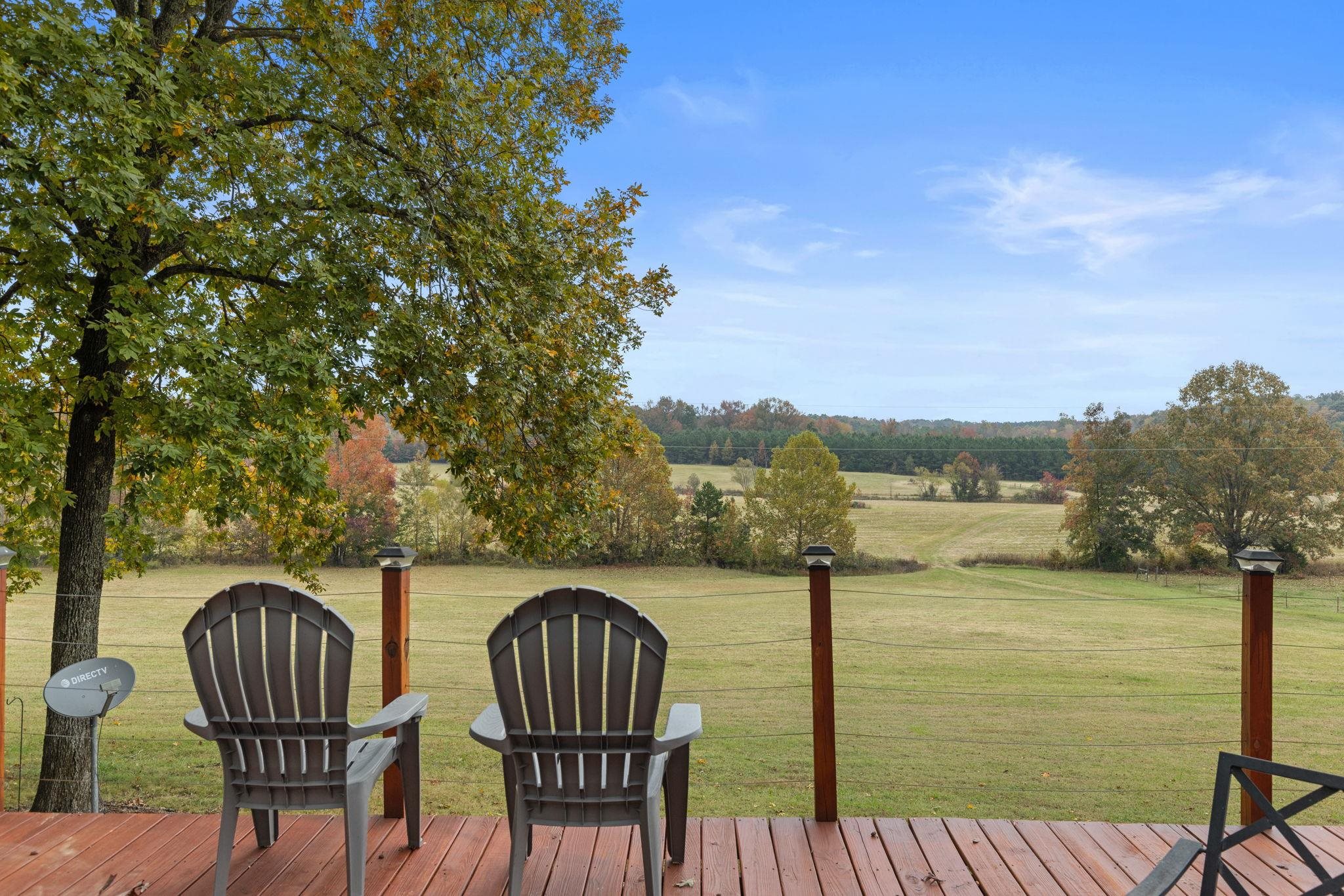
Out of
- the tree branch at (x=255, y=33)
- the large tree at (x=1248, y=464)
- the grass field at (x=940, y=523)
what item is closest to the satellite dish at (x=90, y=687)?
the tree branch at (x=255, y=33)

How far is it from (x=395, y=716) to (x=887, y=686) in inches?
765

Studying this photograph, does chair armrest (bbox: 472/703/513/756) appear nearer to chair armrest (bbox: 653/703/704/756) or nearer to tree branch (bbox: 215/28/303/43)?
chair armrest (bbox: 653/703/704/756)

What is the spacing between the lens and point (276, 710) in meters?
2.22

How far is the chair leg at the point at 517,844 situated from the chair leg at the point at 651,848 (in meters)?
0.31

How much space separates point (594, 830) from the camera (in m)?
2.78

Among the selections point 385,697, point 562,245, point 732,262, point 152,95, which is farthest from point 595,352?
point 732,262

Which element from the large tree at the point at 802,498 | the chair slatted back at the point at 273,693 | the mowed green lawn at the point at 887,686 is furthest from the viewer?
the large tree at the point at 802,498

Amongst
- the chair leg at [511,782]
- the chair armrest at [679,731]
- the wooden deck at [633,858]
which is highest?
the chair armrest at [679,731]

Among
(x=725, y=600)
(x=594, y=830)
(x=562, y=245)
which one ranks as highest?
(x=562, y=245)

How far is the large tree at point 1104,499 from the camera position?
2494cm

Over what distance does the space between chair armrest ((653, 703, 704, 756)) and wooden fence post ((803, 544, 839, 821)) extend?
59 cm

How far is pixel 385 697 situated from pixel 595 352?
3657mm

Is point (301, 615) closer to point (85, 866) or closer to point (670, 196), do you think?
point (85, 866)

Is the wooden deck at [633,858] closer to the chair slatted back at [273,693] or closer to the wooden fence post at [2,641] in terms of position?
the wooden fence post at [2,641]
